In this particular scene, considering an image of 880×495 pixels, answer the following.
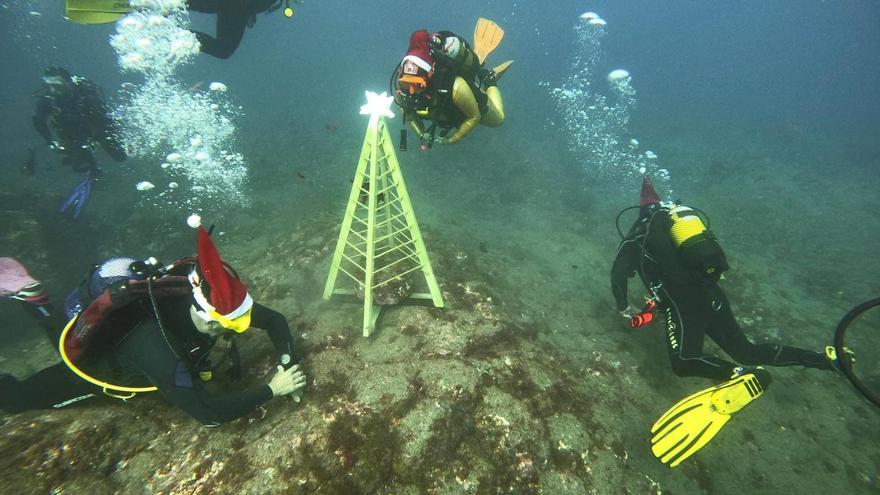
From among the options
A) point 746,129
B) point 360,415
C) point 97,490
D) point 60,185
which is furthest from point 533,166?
point 60,185

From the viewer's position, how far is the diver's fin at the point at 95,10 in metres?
4.96

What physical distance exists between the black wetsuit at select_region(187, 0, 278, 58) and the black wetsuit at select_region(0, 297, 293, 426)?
17.4 ft

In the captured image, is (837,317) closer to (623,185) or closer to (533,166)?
(623,185)

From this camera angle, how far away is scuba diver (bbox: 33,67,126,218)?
854cm

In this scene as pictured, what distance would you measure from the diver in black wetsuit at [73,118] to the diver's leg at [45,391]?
8851 mm

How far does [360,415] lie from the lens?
272 cm

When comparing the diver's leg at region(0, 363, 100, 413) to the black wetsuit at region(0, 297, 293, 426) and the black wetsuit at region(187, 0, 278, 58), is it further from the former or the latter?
the black wetsuit at region(187, 0, 278, 58)

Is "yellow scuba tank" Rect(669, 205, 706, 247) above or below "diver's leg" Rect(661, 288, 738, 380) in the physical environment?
above

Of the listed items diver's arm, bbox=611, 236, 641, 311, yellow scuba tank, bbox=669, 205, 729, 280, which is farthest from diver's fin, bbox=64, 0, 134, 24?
yellow scuba tank, bbox=669, 205, 729, 280

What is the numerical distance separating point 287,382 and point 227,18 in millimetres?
6248

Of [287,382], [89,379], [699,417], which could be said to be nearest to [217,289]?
[287,382]

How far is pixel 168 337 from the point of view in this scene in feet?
7.98

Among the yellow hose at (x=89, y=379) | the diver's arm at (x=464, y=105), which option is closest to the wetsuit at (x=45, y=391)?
the yellow hose at (x=89, y=379)

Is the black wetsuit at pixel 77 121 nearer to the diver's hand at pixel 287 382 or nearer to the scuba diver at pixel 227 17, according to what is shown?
the scuba diver at pixel 227 17
